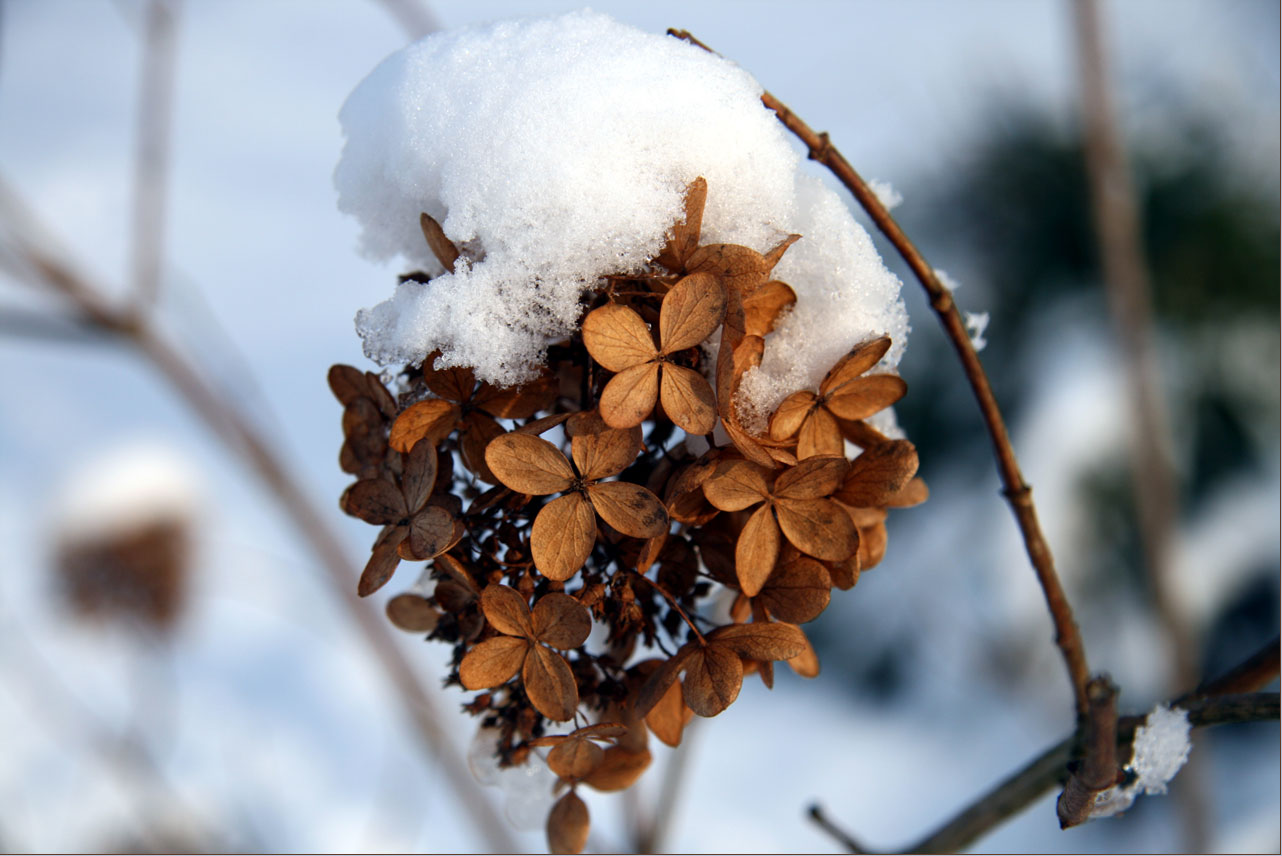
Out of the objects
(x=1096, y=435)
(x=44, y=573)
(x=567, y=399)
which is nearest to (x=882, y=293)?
(x=567, y=399)

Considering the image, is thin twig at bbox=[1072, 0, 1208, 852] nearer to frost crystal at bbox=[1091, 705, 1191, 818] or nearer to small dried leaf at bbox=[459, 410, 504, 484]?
frost crystal at bbox=[1091, 705, 1191, 818]

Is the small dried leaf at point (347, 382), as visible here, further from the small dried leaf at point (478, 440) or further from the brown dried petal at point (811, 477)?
the brown dried petal at point (811, 477)

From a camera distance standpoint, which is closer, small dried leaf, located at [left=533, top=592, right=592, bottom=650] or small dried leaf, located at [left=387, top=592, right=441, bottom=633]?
small dried leaf, located at [left=533, top=592, right=592, bottom=650]

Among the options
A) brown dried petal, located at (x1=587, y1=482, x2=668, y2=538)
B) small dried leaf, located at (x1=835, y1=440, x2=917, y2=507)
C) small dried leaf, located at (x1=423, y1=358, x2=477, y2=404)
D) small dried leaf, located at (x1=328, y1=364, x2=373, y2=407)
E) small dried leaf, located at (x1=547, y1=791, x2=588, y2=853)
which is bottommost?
small dried leaf, located at (x1=547, y1=791, x2=588, y2=853)

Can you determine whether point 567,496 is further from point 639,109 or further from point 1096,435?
point 1096,435

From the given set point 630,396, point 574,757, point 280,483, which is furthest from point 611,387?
point 280,483

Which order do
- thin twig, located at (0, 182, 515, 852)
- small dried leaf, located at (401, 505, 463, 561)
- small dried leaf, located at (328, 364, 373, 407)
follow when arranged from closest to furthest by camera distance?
small dried leaf, located at (401, 505, 463, 561) < small dried leaf, located at (328, 364, 373, 407) < thin twig, located at (0, 182, 515, 852)

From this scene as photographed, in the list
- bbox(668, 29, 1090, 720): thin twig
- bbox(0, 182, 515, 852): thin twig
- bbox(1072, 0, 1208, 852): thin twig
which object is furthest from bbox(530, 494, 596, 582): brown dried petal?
bbox(1072, 0, 1208, 852): thin twig

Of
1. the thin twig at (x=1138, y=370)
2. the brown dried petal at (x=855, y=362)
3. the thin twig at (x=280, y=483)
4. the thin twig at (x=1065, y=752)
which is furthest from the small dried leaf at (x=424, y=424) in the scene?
the thin twig at (x=1138, y=370)
